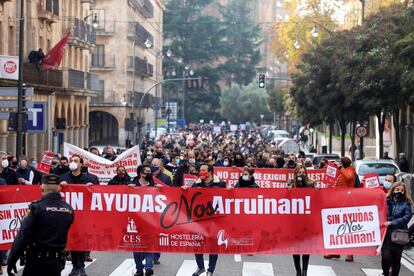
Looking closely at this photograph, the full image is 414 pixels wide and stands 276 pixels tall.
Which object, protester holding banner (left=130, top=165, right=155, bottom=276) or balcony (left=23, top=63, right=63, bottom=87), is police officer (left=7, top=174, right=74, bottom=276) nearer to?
protester holding banner (left=130, top=165, right=155, bottom=276)

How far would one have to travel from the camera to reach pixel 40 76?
47.5m

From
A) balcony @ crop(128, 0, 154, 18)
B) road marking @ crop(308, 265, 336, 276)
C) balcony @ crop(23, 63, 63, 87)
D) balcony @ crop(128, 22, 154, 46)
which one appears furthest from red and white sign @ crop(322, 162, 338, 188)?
balcony @ crop(128, 0, 154, 18)

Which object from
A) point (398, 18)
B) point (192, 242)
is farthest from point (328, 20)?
point (192, 242)

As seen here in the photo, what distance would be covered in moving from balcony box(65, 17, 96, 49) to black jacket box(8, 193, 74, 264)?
48.5m

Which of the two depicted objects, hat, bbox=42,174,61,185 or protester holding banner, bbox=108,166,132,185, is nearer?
hat, bbox=42,174,61,185

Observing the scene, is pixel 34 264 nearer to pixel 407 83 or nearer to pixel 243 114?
pixel 407 83

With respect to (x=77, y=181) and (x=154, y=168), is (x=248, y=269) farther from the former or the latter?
(x=77, y=181)

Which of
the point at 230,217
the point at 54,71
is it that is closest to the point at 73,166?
the point at 230,217

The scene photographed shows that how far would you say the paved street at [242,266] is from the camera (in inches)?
666

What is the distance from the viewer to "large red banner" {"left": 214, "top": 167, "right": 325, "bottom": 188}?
26.4m

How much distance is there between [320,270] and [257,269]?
3.22 ft

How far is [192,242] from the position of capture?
15383mm

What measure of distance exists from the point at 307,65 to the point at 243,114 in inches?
3154

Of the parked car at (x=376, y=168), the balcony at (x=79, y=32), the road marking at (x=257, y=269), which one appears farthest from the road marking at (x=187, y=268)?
the balcony at (x=79, y=32)
